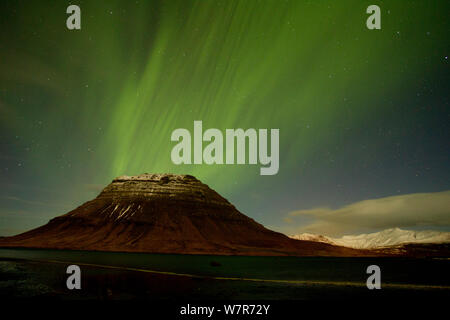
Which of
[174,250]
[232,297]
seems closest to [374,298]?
[232,297]
